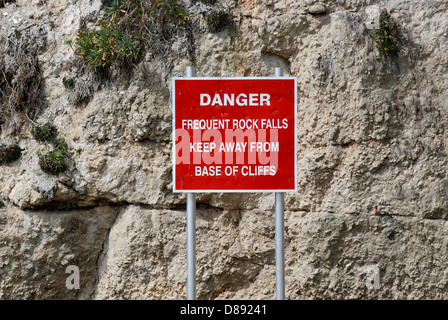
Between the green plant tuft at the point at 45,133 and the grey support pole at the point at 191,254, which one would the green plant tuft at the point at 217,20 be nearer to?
the green plant tuft at the point at 45,133

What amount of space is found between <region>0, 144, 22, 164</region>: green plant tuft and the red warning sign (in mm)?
3545

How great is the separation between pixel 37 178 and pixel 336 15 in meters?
4.49

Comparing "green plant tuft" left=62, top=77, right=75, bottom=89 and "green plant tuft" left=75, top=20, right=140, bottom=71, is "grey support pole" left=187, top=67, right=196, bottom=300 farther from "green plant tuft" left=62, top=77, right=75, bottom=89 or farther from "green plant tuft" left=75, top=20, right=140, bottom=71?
"green plant tuft" left=62, top=77, right=75, bottom=89

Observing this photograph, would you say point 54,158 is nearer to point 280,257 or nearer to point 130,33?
point 130,33

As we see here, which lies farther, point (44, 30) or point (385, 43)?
point (44, 30)

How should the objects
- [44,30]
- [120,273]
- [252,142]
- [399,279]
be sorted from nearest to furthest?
1. [252,142]
2. [399,279]
3. [120,273]
4. [44,30]

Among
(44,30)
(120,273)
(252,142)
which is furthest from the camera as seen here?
(44,30)

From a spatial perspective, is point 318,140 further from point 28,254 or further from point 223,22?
point 28,254

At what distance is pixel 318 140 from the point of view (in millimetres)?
6500

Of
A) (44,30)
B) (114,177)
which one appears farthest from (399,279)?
(44,30)

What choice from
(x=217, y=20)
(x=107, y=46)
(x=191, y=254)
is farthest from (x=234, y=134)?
(x=107, y=46)

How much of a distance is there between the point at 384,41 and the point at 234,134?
2980 mm

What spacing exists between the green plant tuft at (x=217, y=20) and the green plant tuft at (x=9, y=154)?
3.17m

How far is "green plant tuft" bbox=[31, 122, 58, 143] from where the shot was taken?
6.97m
